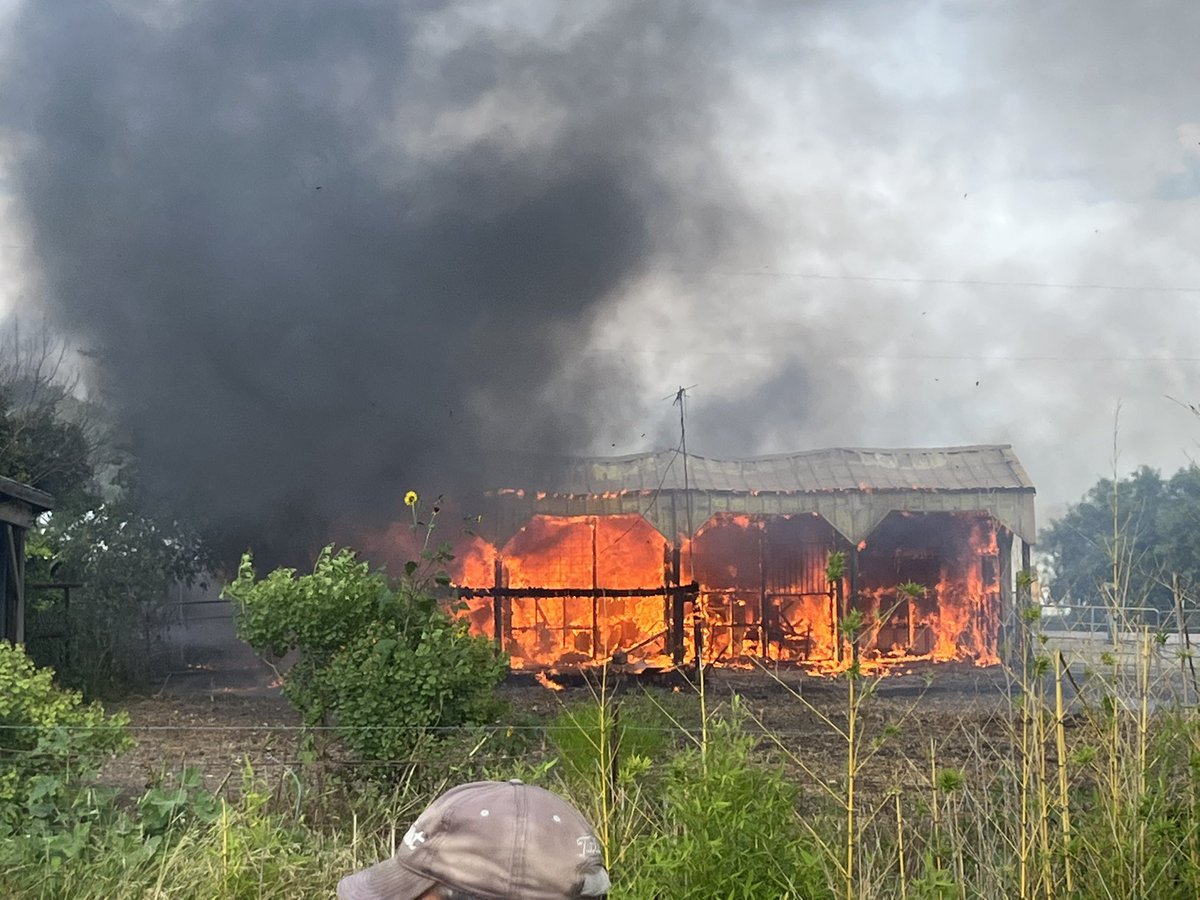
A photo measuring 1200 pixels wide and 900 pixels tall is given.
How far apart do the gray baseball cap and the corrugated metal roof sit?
56.7 feet

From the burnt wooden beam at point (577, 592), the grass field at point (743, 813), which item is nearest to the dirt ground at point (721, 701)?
the grass field at point (743, 813)

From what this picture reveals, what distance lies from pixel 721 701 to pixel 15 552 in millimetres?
8645

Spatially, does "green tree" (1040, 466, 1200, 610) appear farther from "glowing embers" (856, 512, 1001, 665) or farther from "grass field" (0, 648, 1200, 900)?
"grass field" (0, 648, 1200, 900)

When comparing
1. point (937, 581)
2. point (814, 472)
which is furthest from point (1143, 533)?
point (814, 472)

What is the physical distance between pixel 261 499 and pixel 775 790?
16623mm

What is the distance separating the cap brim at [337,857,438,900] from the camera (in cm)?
190

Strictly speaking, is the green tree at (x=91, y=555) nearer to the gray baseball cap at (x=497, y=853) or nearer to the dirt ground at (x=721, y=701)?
the dirt ground at (x=721, y=701)

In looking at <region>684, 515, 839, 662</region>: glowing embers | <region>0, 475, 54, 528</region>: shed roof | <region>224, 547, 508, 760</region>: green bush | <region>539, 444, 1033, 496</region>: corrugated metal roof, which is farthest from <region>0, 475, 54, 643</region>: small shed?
<region>684, 515, 839, 662</region>: glowing embers

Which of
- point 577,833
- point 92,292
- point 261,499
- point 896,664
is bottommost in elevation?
point 896,664

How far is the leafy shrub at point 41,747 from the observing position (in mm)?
5586

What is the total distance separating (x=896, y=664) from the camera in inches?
760

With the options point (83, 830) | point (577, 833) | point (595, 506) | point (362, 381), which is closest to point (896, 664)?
point (595, 506)

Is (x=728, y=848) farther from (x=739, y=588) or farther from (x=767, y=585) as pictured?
(x=767, y=585)

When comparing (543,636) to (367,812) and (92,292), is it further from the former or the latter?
(367,812)
